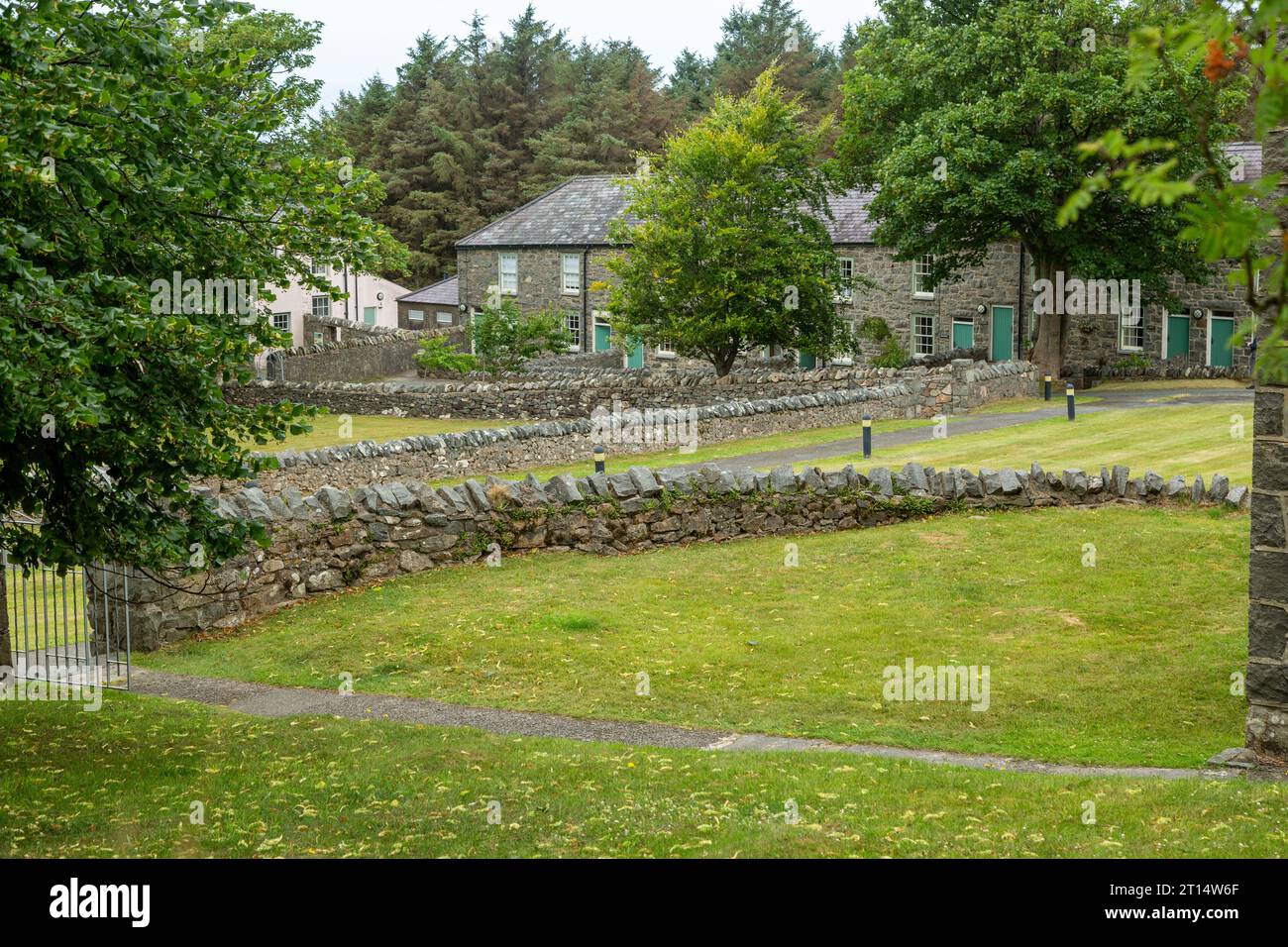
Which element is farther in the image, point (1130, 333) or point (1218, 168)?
point (1130, 333)

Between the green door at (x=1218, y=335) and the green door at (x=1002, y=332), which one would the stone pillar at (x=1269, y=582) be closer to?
the green door at (x=1218, y=335)

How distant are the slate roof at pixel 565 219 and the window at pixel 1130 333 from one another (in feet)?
74.5

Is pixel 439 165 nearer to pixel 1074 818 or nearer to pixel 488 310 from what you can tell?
pixel 488 310

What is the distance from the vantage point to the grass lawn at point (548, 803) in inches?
→ 311

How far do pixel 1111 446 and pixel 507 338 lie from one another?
25.1 m

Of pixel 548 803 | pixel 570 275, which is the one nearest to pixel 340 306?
pixel 570 275

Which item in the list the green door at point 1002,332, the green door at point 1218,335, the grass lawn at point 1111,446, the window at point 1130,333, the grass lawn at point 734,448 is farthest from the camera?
the green door at point 1002,332

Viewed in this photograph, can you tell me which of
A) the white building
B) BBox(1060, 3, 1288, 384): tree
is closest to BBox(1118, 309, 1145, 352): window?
the white building

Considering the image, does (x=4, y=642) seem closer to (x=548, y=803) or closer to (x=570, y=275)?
(x=548, y=803)

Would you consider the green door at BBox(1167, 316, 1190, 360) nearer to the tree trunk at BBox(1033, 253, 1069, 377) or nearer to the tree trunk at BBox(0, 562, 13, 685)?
the tree trunk at BBox(1033, 253, 1069, 377)

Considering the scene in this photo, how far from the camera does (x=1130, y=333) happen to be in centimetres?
4650

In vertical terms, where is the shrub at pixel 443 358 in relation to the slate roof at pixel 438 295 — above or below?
below

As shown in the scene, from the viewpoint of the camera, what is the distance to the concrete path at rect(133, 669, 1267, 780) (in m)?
10.3

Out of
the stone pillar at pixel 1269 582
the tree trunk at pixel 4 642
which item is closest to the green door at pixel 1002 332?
the stone pillar at pixel 1269 582
